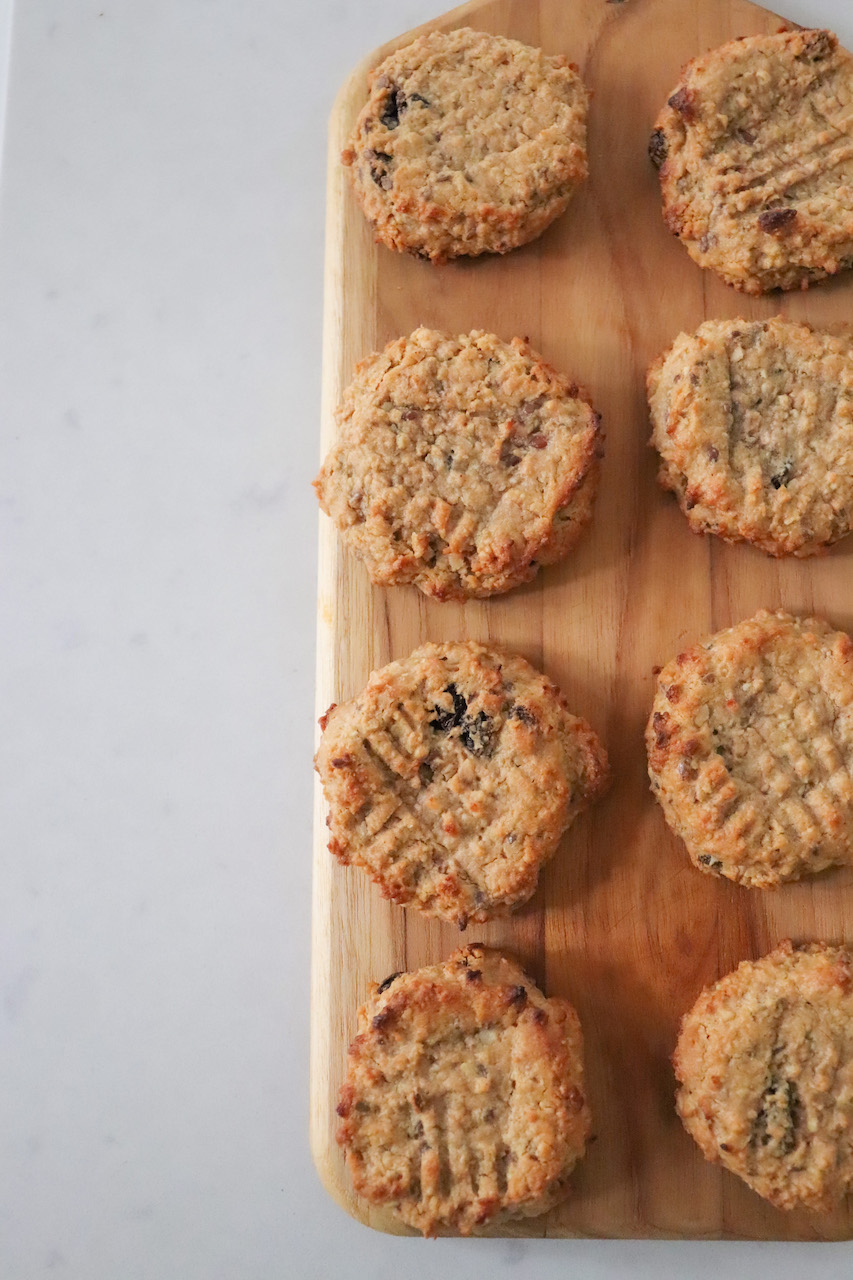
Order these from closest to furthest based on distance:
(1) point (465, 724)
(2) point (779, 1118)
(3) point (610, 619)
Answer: (2) point (779, 1118) < (1) point (465, 724) < (3) point (610, 619)

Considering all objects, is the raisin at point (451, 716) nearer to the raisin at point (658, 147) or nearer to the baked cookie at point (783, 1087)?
the baked cookie at point (783, 1087)

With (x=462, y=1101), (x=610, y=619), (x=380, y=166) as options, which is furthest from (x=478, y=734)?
(x=380, y=166)

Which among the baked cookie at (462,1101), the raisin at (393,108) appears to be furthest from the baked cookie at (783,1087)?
the raisin at (393,108)

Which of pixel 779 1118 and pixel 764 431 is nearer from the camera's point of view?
pixel 779 1118

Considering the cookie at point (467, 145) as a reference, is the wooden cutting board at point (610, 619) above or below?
below

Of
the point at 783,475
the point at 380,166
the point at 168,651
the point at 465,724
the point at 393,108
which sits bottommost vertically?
the point at 465,724

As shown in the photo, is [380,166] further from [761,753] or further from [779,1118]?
[779,1118]

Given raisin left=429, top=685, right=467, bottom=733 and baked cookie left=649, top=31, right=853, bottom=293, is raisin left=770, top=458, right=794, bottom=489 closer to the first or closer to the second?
baked cookie left=649, top=31, right=853, bottom=293

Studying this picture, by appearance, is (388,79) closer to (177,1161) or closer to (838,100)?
(838,100)

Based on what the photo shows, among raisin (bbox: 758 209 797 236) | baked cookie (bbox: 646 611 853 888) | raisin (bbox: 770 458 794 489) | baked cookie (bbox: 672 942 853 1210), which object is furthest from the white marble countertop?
raisin (bbox: 770 458 794 489)
